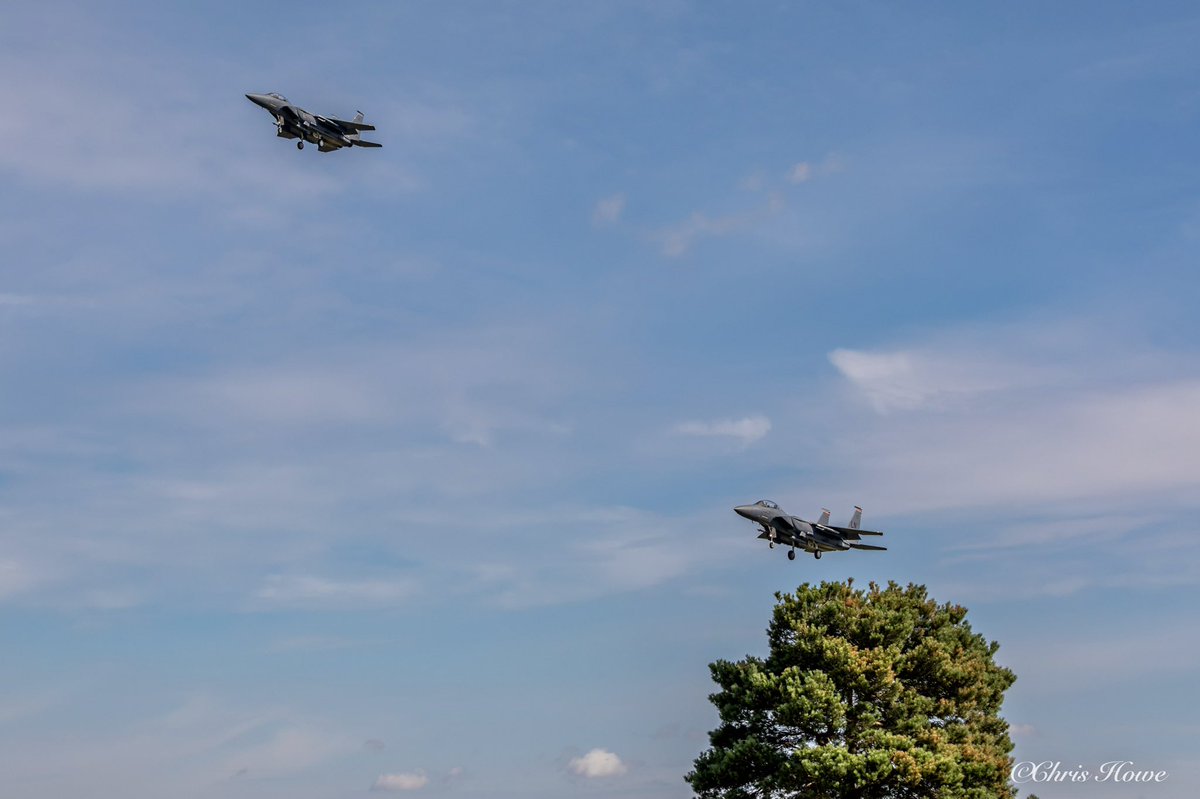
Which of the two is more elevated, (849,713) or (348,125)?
(348,125)

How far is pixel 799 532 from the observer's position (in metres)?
62.7

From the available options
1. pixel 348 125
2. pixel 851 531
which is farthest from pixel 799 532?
pixel 348 125

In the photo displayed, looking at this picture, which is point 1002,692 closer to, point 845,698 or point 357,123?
point 845,698

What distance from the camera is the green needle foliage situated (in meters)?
56.0

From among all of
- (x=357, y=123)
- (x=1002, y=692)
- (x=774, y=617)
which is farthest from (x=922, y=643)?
(x=357, y=123)

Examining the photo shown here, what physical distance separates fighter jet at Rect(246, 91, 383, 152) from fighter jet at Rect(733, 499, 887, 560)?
29838mm

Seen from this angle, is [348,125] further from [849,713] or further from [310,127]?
[849,713]

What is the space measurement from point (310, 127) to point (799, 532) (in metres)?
34.9

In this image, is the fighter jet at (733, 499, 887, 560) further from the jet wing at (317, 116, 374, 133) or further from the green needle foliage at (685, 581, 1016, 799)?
the jet wing at (317, 116, 374, 133)

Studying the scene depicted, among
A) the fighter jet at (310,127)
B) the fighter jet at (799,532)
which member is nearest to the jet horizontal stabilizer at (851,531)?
the fighter jet at (799,532)

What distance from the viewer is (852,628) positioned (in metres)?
61.6

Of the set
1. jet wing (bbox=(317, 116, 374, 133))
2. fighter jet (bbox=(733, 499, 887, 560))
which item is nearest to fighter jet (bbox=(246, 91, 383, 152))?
jet wing (bbox=(317, 116, 374, 133))

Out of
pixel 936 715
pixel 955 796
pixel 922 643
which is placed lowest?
pixel 955 796

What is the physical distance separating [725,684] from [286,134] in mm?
38500
